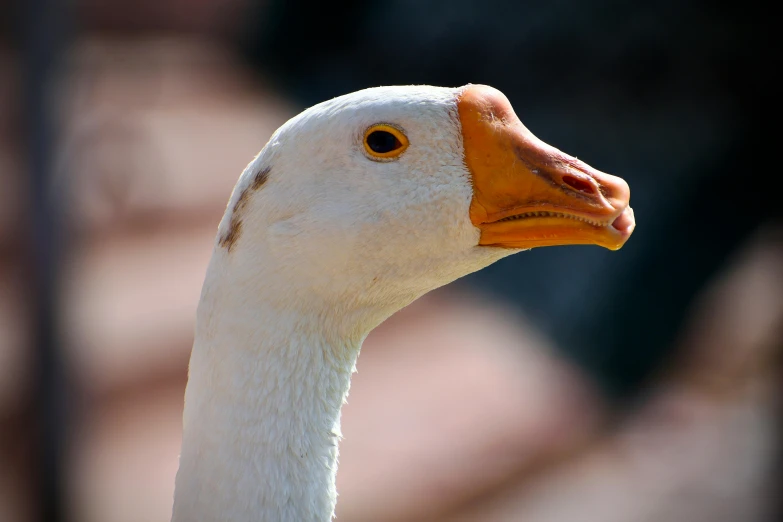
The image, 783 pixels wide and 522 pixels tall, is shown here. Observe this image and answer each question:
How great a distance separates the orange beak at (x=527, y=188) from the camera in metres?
2.44

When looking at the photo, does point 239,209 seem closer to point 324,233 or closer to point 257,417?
point 324,233

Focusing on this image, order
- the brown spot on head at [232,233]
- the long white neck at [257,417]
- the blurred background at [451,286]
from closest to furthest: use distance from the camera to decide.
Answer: the long white neck at [257,417] → the brown spot on head at [232,233] → the blurred background at [451,286]

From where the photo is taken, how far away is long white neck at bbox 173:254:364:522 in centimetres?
240

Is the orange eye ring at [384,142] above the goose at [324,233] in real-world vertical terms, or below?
above

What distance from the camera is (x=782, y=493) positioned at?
7.41m

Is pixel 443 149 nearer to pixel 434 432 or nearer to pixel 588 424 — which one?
pixel 434 432

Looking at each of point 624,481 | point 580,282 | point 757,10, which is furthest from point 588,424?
point 757,10

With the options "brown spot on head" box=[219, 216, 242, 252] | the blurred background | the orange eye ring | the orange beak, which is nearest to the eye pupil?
the orange eye ring

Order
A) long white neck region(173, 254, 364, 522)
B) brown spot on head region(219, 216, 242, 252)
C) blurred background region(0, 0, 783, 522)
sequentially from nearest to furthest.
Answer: long white neck region(173, 254, 364, 522)
brown spot on head region(219, 216, 242, 252)
blurred background region(0, 0, 783, 522)

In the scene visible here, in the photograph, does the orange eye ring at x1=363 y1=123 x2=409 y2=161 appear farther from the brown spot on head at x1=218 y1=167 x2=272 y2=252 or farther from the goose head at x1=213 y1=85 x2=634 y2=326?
the brown spot on head at x1=218 y1=167 x2=272 y2=252

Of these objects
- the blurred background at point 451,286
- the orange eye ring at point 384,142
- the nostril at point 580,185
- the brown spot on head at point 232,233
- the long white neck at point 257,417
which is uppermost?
the blurred background at point 451,286

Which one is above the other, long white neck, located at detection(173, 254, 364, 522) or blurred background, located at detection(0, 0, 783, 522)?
blurred background, located at detection(0, 0, 783, 522)

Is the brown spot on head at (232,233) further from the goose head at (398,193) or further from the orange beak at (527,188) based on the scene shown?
the orange beak at (527,188)

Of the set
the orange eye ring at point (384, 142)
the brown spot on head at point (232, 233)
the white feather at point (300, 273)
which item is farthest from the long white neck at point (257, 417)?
the orange eye ring at point (384, 142)
